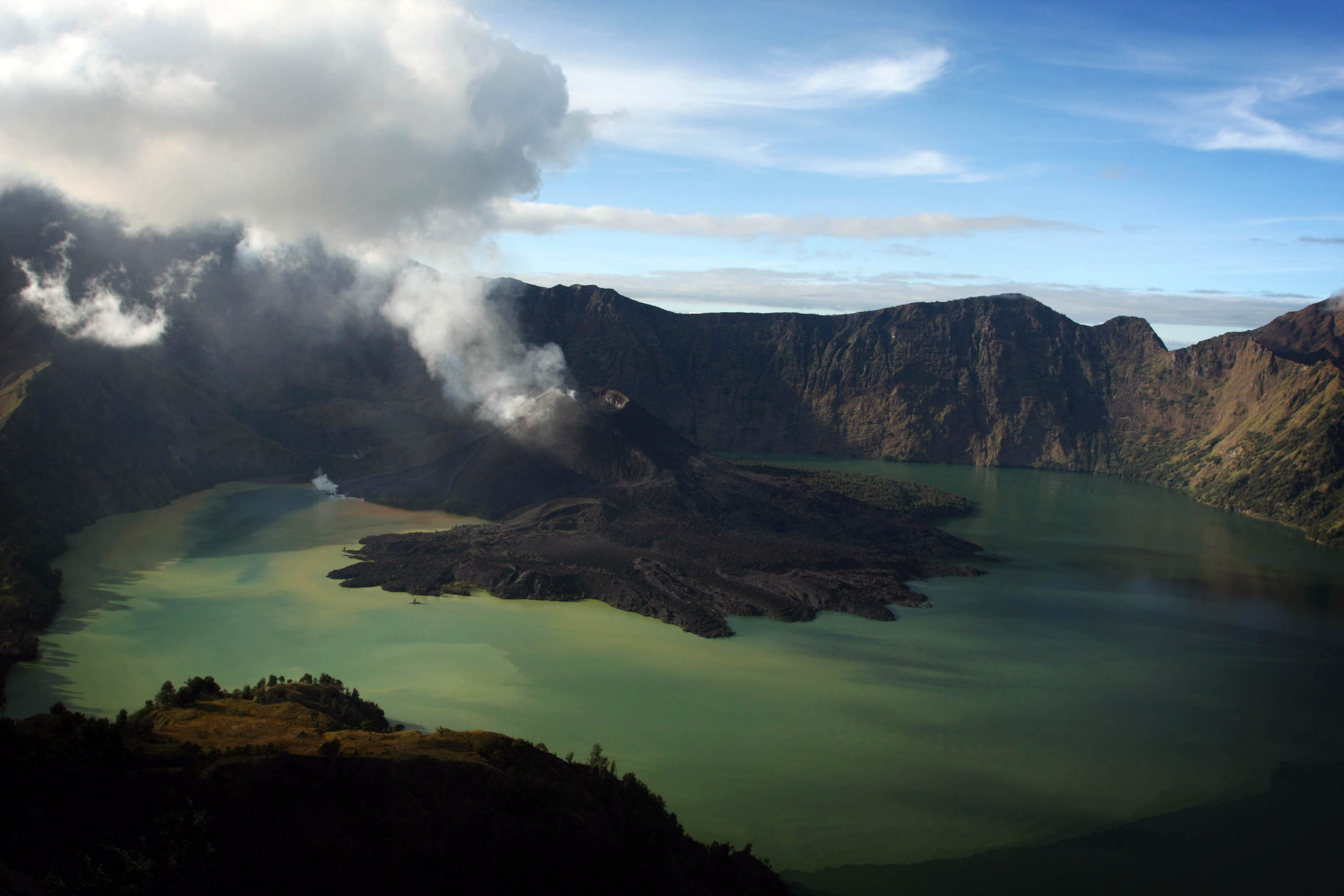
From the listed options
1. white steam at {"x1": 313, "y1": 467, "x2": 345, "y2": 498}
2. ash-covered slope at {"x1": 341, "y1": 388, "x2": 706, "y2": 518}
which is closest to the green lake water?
ash-covered slope at {"x1": 341, "y1": 388, "x2": 706, "y2": 518}

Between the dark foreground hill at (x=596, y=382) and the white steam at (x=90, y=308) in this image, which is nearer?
the dark foreground hill at (x=596, y=382)

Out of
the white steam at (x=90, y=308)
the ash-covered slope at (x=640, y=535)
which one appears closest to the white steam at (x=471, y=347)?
the ash-covered slope at (x=640, y=535)

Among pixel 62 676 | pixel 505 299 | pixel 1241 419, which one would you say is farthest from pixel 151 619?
pixel 1241 419

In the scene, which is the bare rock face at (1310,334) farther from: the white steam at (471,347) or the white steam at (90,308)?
the white steam at (90,308)

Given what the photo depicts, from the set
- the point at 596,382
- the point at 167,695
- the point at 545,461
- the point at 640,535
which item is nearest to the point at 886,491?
the point at 545,461

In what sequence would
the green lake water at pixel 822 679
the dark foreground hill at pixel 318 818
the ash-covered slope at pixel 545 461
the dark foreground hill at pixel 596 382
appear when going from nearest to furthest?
the dark foreground hill at pixel 318 818, the green lake water at pixel 822 679, the dark foreground hill at pixel 596 382, the ash-covered slope at pixel 545 461

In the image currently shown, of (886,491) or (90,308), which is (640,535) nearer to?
(886,491)
